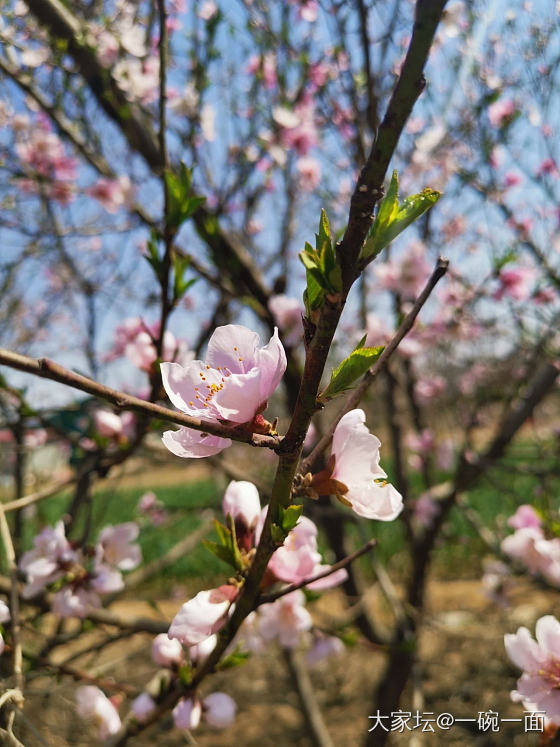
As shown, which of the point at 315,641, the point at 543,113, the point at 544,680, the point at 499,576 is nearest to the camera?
the point at 544,680

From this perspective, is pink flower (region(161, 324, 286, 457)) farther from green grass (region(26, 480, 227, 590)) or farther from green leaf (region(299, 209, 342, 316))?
green grass (region(26, 480, 227, 590))

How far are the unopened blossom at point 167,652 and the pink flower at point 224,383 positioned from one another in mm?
514

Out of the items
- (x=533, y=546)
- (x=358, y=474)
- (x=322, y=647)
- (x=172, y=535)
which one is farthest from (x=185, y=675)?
(x=172, y=535)

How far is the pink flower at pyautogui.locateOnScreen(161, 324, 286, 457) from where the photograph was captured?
1.87ft

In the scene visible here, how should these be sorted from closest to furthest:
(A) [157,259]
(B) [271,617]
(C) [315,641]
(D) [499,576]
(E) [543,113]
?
(A) [157,259]
(B) [271,617]
(C) [315,641]
(D) [499,576]
(E) [543,113]

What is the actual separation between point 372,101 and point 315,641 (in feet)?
5.70

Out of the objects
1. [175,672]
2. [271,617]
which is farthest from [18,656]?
[271,617]

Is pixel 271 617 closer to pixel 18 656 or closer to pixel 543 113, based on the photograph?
pixel 18 656

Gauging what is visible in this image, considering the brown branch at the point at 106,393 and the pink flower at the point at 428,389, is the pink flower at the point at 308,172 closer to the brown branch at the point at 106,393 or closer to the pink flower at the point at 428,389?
the pink flower at the point at 428,389

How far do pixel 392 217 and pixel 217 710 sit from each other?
1016 mm

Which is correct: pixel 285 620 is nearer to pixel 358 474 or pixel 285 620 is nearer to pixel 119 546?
A: pixel 119 546

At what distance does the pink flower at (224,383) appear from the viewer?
0.57m

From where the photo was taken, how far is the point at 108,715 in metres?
1.13

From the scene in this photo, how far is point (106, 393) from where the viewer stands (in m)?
0.46
